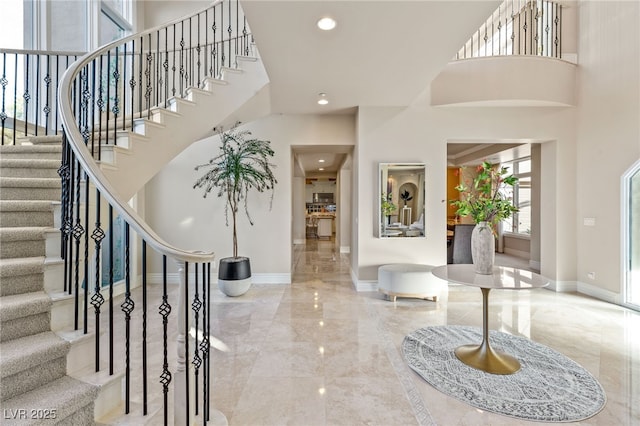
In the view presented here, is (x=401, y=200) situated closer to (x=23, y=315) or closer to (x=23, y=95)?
(x=23, y=315)

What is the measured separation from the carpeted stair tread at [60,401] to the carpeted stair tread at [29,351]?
A: 0.13 meters

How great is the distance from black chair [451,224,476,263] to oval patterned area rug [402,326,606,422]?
2.42m

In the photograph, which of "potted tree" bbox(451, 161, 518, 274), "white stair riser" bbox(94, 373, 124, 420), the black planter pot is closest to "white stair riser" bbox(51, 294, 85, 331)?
"white stair riser" bbox(94, 373, 124, 420)

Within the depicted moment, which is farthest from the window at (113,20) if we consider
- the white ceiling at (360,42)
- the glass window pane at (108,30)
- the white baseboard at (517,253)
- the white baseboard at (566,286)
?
the white baseboard at (517,253)

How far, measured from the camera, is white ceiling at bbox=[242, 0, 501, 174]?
2377mm

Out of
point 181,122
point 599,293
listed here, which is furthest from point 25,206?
point 599,293

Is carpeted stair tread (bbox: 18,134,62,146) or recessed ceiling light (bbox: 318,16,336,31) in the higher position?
recessed ceiling light (bbox: 318,16,336,31)

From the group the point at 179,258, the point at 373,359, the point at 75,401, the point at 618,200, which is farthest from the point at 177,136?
the point at 618,200

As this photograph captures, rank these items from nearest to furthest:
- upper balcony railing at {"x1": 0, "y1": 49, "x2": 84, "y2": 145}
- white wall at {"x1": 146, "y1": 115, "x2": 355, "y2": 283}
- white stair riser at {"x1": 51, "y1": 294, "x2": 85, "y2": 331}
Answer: white stair riser at {"x1": 51, "y1": 294, "x2": 85, "y2": 331} < upper balcony railing at {"x1": 0, "y1": 49, "x2": 84, "y2": 145} < white wall at {"x1": 146, "y1": 115, "x2": 355, "y2": 283}

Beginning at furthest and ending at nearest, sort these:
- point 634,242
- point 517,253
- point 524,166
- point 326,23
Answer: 1. point 517,253
2. point 524,166
3. point 634,242
4. point 326,23

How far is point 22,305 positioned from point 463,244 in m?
5.62

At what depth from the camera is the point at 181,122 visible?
3.48m

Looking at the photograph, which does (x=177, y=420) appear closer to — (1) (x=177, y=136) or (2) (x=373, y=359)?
(2) (x=373, y=359)

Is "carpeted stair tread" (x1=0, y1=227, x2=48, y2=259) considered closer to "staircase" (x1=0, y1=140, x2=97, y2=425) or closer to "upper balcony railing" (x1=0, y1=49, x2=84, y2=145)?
"staircase" (x1=0, y1=140, x2=97, y2=425)
